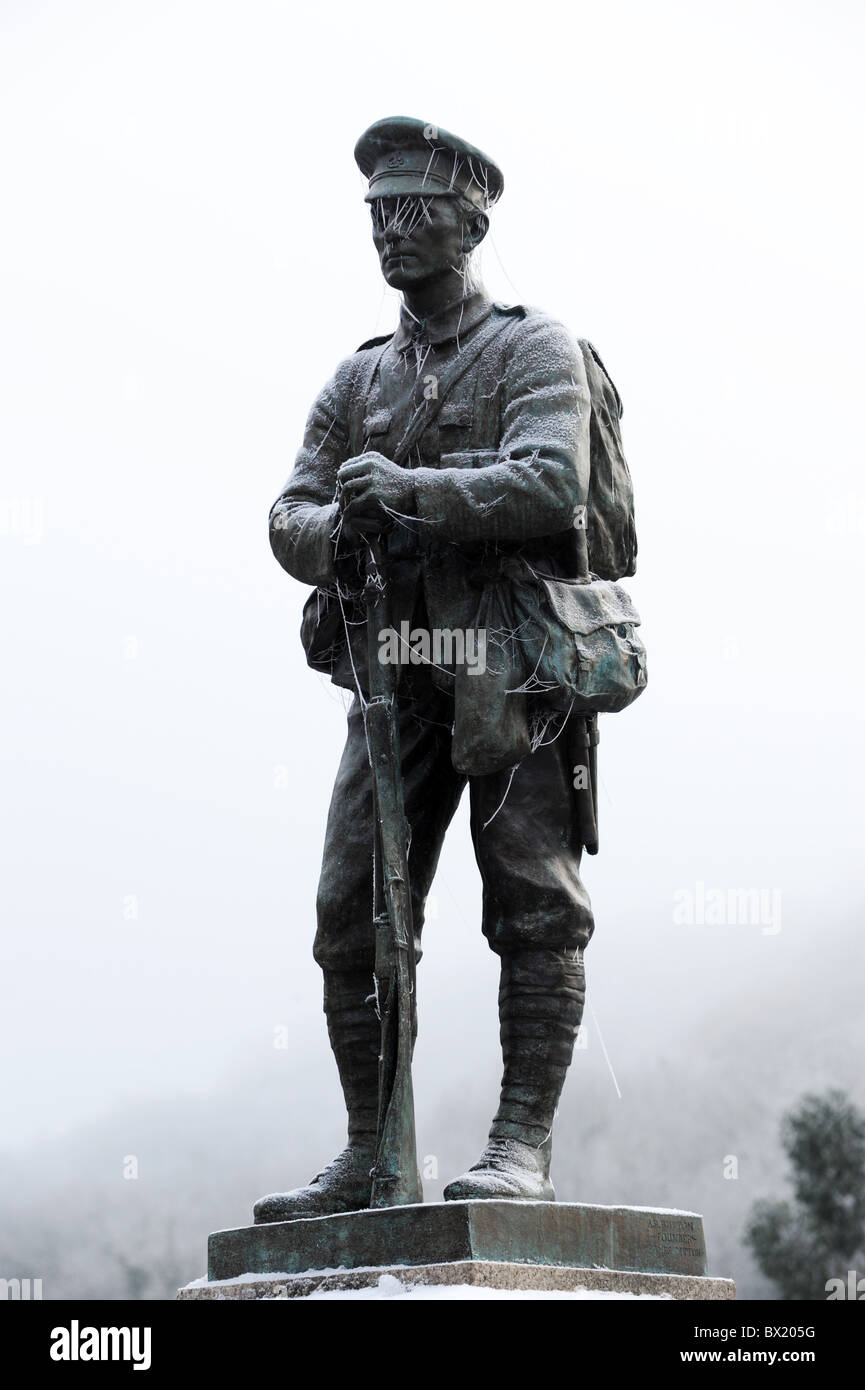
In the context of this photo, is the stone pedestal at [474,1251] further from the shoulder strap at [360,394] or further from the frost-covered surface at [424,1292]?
the shoulder strap at [360,394]

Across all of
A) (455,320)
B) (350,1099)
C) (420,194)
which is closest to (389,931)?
(350,1099)

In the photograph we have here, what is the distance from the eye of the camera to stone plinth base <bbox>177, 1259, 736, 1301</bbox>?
5.88 metres

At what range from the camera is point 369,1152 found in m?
6.87

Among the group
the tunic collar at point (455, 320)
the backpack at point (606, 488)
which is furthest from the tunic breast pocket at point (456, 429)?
the backpack at point (606, 488)

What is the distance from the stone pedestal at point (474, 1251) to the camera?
19.5 feet

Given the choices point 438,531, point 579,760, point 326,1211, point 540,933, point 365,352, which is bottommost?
point 326,1211

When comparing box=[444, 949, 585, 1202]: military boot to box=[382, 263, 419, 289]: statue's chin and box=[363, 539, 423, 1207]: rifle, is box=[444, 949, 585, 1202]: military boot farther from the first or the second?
box=[382, 263, 419, 289]: statue's chin

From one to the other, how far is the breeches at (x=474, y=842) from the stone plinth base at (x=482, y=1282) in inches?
42.4

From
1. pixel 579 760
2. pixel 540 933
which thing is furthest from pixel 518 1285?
pixel 579 760

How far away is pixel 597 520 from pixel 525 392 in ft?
1.72

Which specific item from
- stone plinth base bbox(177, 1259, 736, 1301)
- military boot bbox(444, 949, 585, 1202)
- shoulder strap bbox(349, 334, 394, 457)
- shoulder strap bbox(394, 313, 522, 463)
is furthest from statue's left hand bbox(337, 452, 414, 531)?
stone plinth base bbox(177, 1259, 736, 1301)
